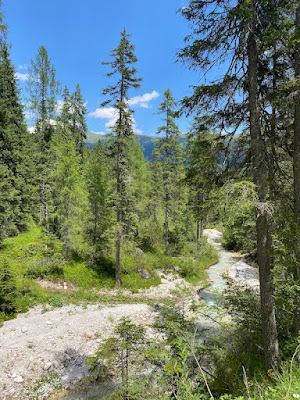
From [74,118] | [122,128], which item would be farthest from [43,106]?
[122,128]

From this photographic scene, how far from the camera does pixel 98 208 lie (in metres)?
17.0

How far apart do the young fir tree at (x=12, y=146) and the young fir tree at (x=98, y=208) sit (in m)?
8.32

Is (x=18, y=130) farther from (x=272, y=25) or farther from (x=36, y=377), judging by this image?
(x=272, y=25)

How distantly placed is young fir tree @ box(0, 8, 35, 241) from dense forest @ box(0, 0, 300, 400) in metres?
0.12

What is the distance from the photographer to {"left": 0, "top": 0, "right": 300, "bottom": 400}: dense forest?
180 inches

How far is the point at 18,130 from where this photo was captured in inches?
934

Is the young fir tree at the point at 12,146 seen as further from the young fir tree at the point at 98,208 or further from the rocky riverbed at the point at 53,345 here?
the rocky riverbed at the point at 53,345

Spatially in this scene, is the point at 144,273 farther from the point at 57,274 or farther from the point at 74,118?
the point at 74,118

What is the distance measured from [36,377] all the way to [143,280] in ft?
33.9

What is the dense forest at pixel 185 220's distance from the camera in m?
4.57

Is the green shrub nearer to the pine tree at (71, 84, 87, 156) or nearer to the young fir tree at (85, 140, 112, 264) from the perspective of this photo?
the young fir tree at (85, 140, 112, 264)

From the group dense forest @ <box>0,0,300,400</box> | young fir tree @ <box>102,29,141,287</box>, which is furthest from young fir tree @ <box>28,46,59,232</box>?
young fir tree @ <box>102,29,141,287</box>

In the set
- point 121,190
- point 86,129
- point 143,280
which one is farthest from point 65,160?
point 86,129

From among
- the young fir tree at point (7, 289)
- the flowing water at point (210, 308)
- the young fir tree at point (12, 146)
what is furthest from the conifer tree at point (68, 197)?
the flowing water at point (210, 308)
